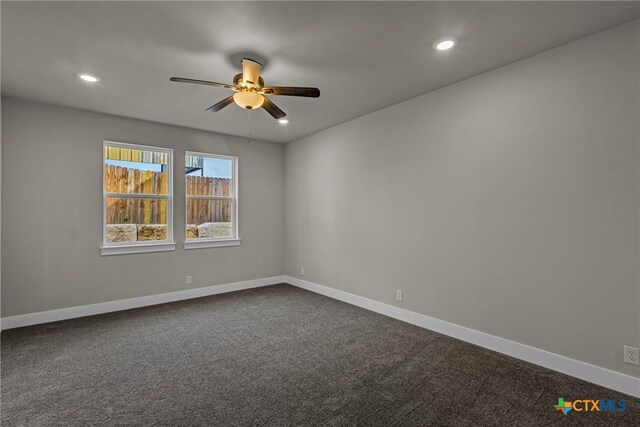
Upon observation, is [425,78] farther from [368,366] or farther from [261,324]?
[261,324]

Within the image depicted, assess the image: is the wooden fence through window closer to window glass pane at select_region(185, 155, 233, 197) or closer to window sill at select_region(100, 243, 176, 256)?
window glass pane at select_region(185, 155, 233, 197)

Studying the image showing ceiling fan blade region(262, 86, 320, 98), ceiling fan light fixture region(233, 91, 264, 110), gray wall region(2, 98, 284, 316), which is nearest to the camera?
ceiling fan blade region(262, 86, 320, 98)

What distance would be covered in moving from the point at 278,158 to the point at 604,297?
4.91 m

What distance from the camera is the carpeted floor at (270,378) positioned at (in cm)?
201

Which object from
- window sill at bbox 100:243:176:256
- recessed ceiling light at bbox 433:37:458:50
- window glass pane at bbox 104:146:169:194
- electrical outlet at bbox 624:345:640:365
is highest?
recessed ceiling light at bbox 433:37:458:50

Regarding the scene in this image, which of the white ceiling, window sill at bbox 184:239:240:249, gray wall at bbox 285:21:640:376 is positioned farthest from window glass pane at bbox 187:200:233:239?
gray wall at bbox 285:21:640:376

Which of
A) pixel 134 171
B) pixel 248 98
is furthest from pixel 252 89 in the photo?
pixel 134 171

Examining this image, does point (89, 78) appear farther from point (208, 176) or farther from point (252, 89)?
point (208, 176)

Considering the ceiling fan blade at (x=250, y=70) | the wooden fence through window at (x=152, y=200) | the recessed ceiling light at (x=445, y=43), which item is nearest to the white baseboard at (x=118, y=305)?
the wooden fence through window at (x=152, y=200)

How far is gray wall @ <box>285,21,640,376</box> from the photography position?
7.49 feet

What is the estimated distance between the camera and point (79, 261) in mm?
3959

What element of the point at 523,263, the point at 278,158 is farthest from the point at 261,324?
the point at 278,158

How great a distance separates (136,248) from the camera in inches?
171

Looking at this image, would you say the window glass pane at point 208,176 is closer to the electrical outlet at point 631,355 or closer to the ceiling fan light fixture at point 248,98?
the ceiling fan light fixture at point 248,98
